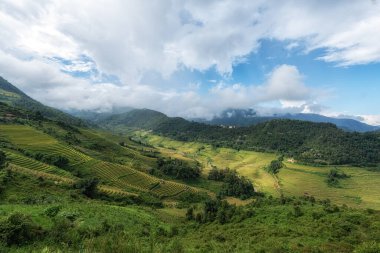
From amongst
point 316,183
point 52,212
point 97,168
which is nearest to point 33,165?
point 97,168

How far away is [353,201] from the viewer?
106 m

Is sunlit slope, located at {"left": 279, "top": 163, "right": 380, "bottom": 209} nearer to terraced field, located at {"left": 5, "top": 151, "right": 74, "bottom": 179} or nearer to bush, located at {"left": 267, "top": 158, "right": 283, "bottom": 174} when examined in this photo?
bush, located at {"left": 267, "top": 158, "right": 283, "bottom": 174}

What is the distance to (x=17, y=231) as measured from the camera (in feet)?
45.4

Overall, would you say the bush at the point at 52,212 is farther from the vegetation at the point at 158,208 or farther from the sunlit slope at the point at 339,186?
the sunlit slope at the point at 339,186

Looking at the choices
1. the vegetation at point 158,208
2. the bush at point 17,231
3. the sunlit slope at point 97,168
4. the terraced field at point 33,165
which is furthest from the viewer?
the sunlit slope at point 97,168

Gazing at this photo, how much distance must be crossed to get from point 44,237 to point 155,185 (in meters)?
78.1

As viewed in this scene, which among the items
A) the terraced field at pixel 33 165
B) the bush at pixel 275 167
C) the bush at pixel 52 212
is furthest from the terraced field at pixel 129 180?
the bush at pixel 275 167

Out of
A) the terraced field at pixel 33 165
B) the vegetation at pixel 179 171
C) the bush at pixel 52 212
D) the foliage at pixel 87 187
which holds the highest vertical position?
the bush at pixel 52 212

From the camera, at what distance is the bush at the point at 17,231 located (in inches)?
526

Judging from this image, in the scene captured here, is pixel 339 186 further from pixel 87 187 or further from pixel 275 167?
pixel 87 187

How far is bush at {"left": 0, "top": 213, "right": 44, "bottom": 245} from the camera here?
13367 millimetres

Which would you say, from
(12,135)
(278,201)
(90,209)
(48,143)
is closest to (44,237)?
(90,209)

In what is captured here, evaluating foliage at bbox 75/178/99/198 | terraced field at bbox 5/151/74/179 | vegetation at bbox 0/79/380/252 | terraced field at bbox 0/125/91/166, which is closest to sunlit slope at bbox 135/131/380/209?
vegetation at bbox 0/79/380/252

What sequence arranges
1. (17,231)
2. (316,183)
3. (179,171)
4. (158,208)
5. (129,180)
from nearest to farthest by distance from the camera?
(17,231), (158,208), (129,180), (179,171), (316,183)
